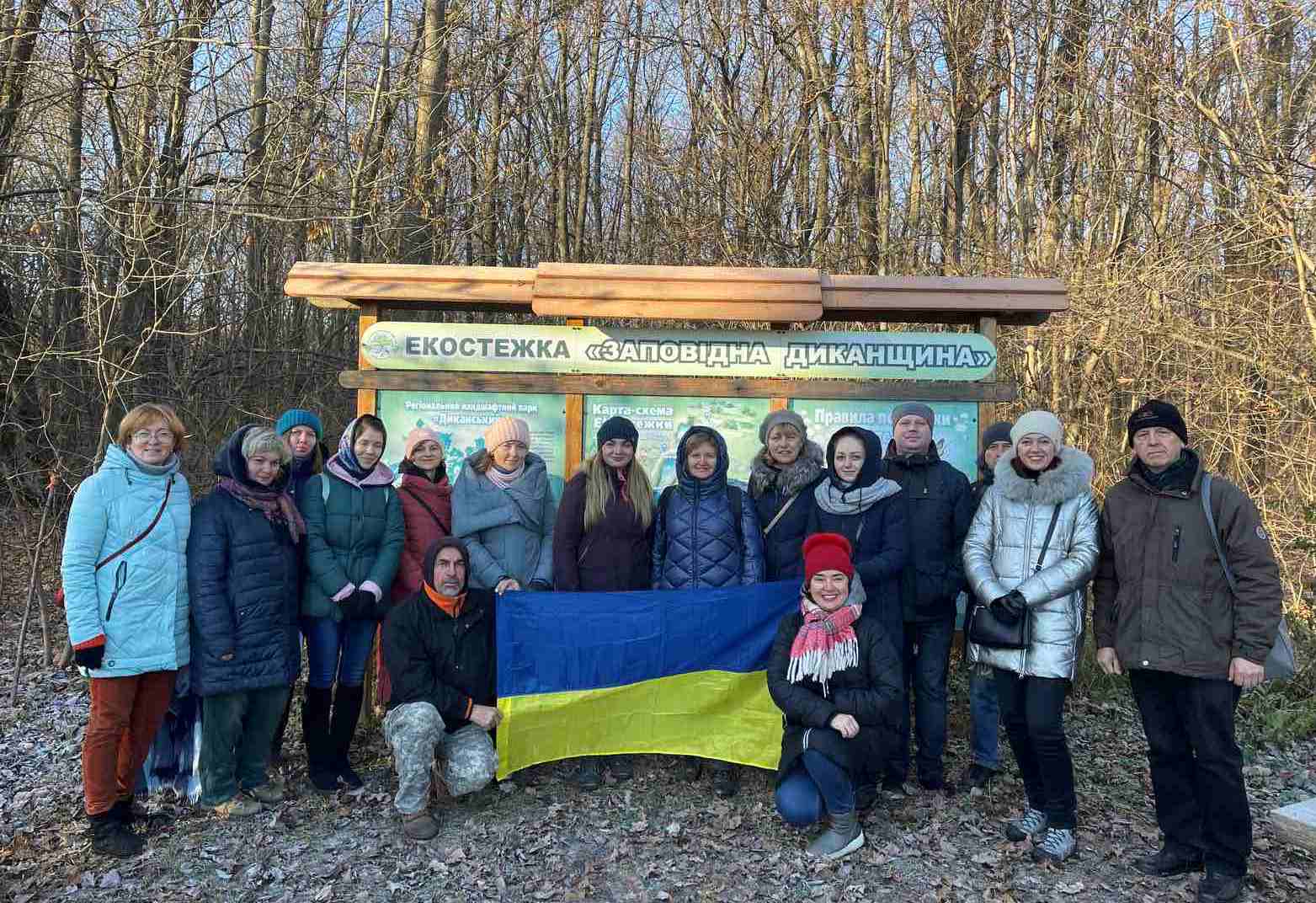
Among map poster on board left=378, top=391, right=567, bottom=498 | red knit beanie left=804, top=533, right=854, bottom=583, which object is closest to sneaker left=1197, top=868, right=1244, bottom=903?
red knit beanie left=804, top=533, right=854, bottom=583

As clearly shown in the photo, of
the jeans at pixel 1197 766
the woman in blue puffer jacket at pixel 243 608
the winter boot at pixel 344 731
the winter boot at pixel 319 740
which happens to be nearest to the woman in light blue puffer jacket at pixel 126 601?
the woman in blue puffer jacket at pixel 243 608

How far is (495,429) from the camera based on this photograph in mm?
5348

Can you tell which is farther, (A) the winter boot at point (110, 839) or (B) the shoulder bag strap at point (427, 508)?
(B) the shoulder bag strap at point (427, 508)

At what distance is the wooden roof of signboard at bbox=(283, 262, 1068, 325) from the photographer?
19.8 feet

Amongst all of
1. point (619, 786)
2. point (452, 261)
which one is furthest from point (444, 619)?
point (452, 261)

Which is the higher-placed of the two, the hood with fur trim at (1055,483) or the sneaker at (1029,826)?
the hood with fur trim at (1055,483)

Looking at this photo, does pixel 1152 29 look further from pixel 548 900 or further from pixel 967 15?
pixel 548 900

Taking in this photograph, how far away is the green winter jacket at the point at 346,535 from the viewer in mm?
4922

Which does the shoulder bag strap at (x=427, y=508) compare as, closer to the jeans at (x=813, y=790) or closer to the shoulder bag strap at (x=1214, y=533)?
the jeans at (x=813, y=790)

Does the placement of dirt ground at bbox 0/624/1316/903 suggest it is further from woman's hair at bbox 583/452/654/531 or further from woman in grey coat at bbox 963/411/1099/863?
woman's hair at bbox 583/452/654/531

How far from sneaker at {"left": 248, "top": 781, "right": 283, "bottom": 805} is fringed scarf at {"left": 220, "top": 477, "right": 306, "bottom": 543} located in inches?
52.8

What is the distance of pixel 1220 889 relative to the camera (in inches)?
158

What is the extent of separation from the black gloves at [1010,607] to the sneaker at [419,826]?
299 cm

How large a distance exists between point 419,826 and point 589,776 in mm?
1066
